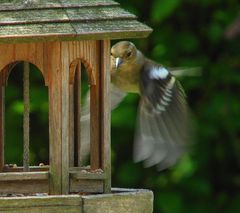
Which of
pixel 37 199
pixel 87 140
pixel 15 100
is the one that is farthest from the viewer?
pixel 15 100

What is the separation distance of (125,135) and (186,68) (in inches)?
24.6

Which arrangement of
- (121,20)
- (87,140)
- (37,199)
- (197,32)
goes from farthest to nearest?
1. (197,32)
2. (87,140)
3. (121,20)
4. (37,199)

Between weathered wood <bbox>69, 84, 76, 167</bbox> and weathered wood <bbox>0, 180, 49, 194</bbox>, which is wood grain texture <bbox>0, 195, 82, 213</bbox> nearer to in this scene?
weathered wood <bbox>0, 180, 49, 194</bbox>

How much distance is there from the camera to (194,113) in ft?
25.3

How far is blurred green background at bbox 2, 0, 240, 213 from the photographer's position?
745cm

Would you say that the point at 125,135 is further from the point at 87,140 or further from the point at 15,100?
the point at 87,140

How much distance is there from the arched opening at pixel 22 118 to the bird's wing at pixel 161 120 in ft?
6.36

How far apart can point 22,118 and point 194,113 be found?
4.07 feet

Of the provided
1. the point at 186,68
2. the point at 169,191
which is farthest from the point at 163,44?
the point at 169,191

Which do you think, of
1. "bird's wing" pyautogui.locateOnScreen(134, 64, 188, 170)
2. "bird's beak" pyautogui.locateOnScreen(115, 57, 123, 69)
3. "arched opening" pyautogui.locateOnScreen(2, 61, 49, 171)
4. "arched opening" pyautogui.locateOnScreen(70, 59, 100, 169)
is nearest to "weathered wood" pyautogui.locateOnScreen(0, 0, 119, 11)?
"arched opening" pyautogui.locateOnScreen(70, 59, 100, 169)

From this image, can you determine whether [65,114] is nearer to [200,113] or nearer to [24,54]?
[24,54]

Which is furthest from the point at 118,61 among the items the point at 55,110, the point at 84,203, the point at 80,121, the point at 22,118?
the point at 22,118

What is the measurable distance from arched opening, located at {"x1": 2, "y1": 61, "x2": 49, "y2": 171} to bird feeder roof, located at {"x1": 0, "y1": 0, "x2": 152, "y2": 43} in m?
3.04

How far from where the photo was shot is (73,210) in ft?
12.4
